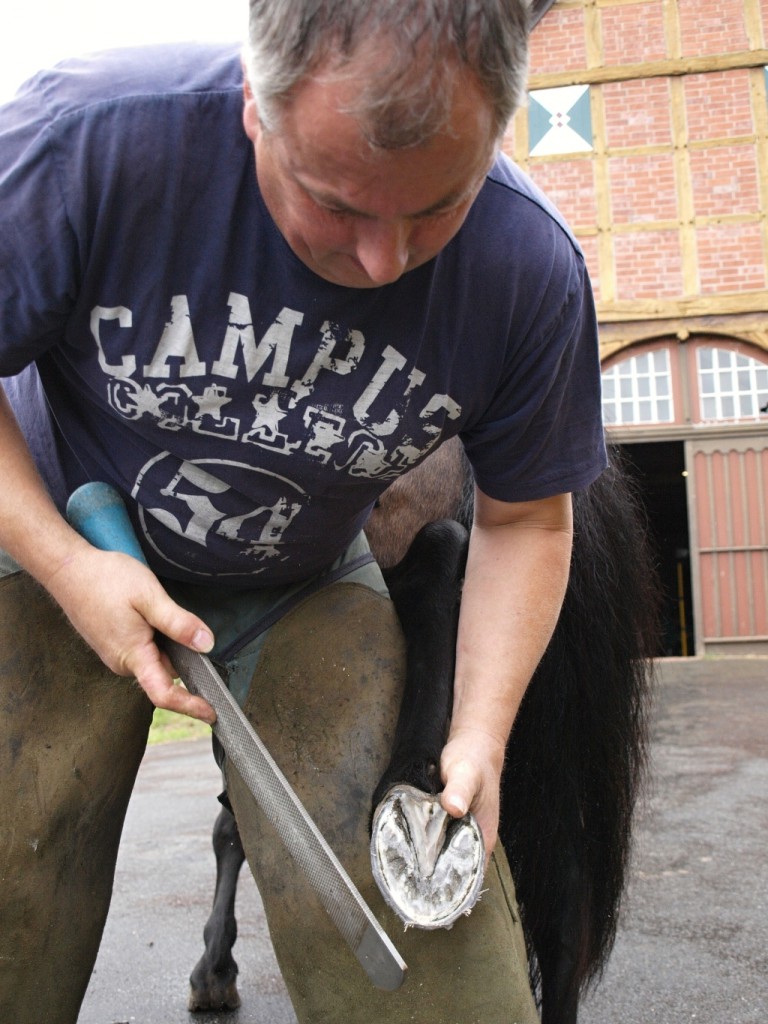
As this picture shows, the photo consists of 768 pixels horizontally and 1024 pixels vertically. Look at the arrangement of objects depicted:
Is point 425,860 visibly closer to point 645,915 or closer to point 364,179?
point 364,179

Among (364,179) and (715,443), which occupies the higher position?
(364,179)

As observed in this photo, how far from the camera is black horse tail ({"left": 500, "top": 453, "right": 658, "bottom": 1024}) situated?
83.9 inches

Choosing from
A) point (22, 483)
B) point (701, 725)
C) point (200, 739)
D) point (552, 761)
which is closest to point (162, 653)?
point (22, 483)

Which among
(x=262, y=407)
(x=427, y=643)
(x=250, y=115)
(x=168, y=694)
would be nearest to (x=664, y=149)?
(x=427, y=643)

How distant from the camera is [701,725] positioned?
21.6 ft

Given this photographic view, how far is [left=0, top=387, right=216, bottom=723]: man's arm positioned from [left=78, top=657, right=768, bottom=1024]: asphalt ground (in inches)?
62.9

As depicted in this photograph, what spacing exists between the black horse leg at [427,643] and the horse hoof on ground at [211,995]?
127 centimetres

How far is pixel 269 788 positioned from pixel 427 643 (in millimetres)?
495

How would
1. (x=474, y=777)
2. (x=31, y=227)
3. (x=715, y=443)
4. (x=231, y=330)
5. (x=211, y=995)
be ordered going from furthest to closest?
(x=715, y=443)
(x=211, y=995)
(x=474, y=777)
(x=231, y=330)
(x=31, y=227)

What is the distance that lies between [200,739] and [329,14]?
26.0 ft

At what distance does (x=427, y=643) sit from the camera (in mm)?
1716

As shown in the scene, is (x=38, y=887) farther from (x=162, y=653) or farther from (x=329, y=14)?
(x=329, y=14)

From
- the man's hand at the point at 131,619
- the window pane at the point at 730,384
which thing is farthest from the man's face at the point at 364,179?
the window pane at the point at 730,384

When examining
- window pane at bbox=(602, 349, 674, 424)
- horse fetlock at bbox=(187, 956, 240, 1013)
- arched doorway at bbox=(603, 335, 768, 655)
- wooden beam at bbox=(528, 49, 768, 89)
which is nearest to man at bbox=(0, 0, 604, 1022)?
horse fetlock at bbox=(187, 956, 240, 1013)
